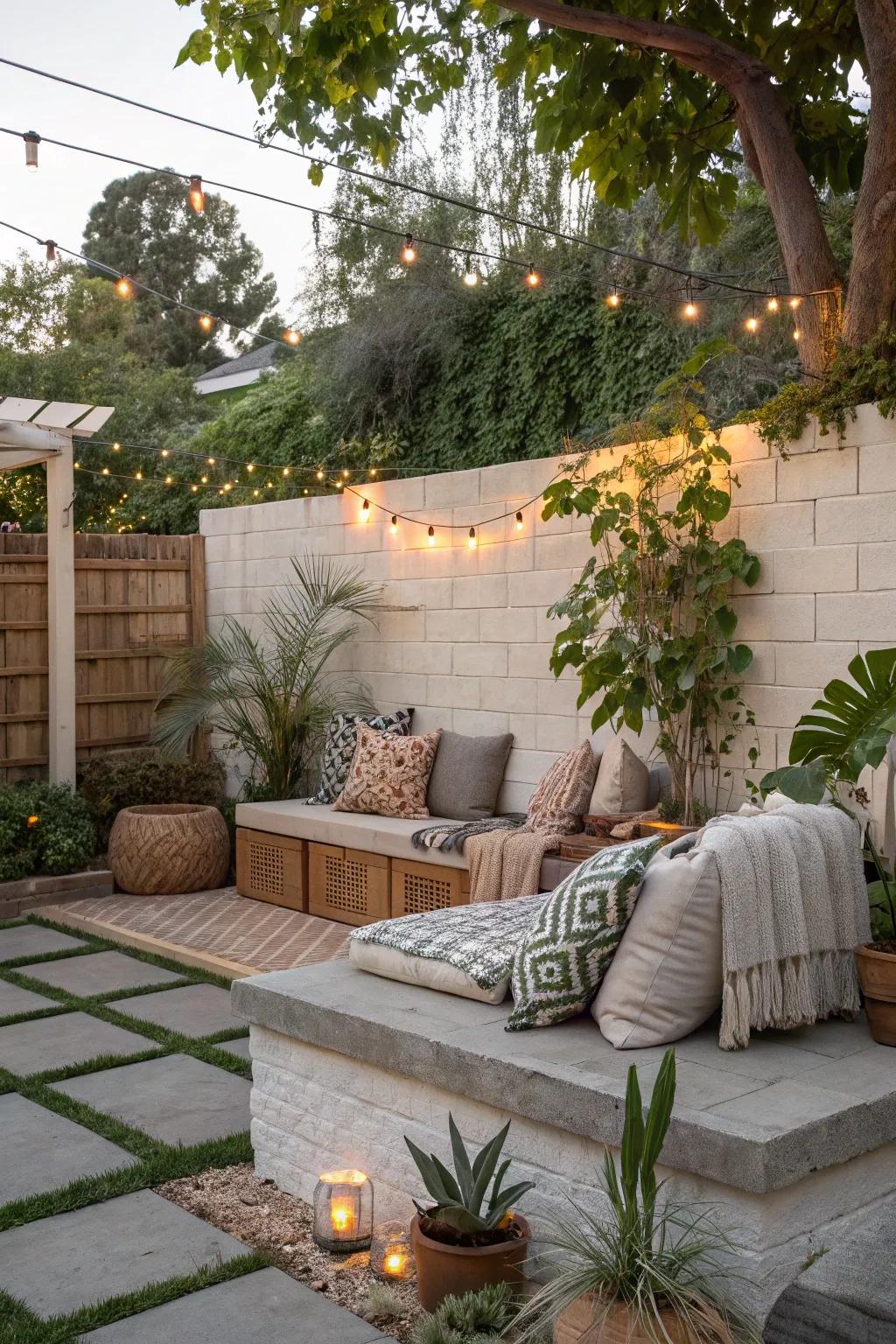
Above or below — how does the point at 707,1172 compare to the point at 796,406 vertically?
below

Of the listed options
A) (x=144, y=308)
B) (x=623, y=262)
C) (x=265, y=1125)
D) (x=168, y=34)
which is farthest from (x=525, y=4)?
(x=144, y=308)

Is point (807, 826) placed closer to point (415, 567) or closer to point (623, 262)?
point (415, 567)

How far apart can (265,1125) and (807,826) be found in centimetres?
166

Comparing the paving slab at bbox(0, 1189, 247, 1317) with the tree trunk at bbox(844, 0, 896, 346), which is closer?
the paving slab at bbox(0, 1189, 247, 1317)

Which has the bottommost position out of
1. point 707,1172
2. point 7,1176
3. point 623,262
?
point 7,1176

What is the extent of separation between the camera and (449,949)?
3.29 meters

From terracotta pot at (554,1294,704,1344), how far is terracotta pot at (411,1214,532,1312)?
0.33m

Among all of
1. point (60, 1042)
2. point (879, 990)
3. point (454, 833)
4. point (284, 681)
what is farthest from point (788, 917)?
point (284, 681)

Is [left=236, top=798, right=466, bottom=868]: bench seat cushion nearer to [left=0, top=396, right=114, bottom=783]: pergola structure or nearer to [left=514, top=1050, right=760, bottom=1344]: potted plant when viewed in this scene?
[left=0, top=396, right=114, bottom=783]: pergola structure

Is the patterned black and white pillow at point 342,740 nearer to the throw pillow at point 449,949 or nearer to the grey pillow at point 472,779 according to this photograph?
the grey pillow at point 472,779

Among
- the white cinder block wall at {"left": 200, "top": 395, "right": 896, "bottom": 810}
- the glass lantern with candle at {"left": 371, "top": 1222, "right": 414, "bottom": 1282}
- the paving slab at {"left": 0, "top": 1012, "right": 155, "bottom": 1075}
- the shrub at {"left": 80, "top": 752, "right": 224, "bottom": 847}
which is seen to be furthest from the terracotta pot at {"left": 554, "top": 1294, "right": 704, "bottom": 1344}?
the shrub at {"left": 80, "top": 752, "right": 224, "bottom": 847}

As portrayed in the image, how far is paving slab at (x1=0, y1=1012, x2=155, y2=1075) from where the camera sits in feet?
14.1

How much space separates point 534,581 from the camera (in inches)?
245

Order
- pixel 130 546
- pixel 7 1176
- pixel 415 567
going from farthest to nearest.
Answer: pixel 130 546 < pixel 415 567 < pixel 7 1176
